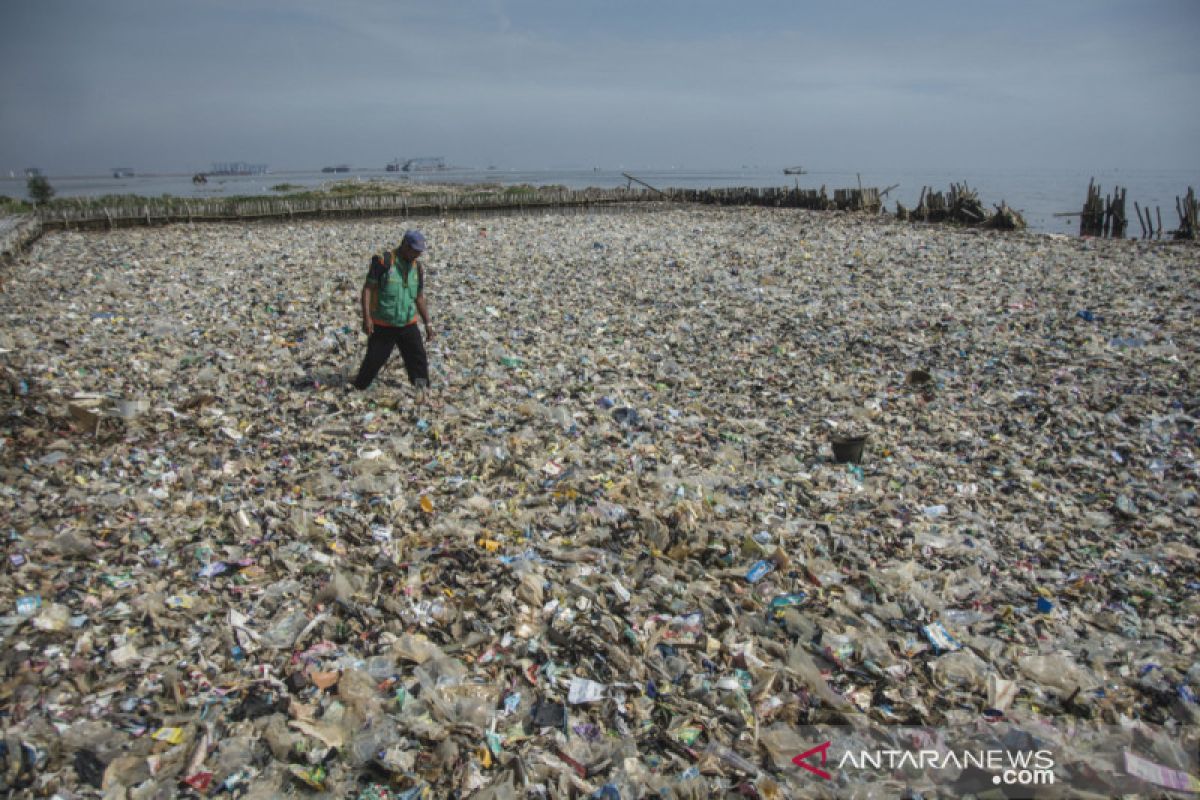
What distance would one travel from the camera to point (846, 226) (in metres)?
19.1

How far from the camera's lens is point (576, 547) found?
3930 mm

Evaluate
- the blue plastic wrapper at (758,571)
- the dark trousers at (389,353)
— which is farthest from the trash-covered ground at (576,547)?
the dark trousers at (389,353)

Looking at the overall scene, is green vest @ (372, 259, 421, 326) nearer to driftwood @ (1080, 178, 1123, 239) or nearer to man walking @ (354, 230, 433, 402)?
man walking @ (354, 230, 433, 402)

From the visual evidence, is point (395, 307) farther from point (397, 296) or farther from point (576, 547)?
point (576, 547)

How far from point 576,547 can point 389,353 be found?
3307 millimetres

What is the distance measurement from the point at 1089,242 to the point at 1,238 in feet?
79.7

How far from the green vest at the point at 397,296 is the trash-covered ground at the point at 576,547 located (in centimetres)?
83

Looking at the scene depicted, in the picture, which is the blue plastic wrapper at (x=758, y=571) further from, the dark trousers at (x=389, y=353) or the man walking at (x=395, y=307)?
the dark trousers at (x=389, y=353)

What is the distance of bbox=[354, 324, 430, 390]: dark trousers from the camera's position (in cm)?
616

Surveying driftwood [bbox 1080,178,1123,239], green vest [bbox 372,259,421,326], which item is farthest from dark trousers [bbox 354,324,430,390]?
driftwood [bbox 1080,178,1123,239]

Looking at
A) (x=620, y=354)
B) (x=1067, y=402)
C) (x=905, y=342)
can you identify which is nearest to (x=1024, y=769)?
(x=1067, y=402)

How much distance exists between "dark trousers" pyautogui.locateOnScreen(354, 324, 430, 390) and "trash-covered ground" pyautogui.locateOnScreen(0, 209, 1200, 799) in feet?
0.90

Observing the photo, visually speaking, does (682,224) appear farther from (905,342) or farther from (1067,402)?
(1067,402)

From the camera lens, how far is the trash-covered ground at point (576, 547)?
8.51 feet
